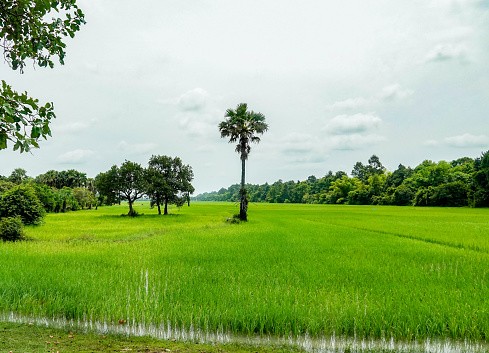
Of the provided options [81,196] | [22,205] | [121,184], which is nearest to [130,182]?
[121,184]

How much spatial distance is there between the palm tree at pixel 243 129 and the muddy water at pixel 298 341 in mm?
27901

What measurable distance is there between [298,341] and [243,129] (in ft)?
98.9

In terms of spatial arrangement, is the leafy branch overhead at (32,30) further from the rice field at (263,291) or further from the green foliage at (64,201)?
the green foliage at (64,201)

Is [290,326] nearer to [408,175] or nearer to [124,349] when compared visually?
[124,349]

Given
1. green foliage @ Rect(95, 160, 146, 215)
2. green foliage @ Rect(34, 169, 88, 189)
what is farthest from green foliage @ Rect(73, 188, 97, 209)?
green foliage @ Rect(95, 160, 146, 215)

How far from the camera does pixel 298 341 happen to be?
17.0 feet

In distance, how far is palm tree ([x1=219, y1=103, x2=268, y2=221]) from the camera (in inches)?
1326

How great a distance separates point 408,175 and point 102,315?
4132 inches

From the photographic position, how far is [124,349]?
4.44 m

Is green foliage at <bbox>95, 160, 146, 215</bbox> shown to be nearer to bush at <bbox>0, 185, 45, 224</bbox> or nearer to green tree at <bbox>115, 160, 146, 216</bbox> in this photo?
green tree at <bbox>115, 160, 146, 216</bbox>

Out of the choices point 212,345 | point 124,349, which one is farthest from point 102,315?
point 212,345

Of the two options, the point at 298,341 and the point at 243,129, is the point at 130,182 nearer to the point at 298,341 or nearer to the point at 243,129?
the point at 243,129

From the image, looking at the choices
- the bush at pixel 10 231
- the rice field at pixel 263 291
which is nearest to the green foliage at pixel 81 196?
the bush at pixel 10 231

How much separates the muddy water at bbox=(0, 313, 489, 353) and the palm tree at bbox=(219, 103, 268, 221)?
27.9 m
